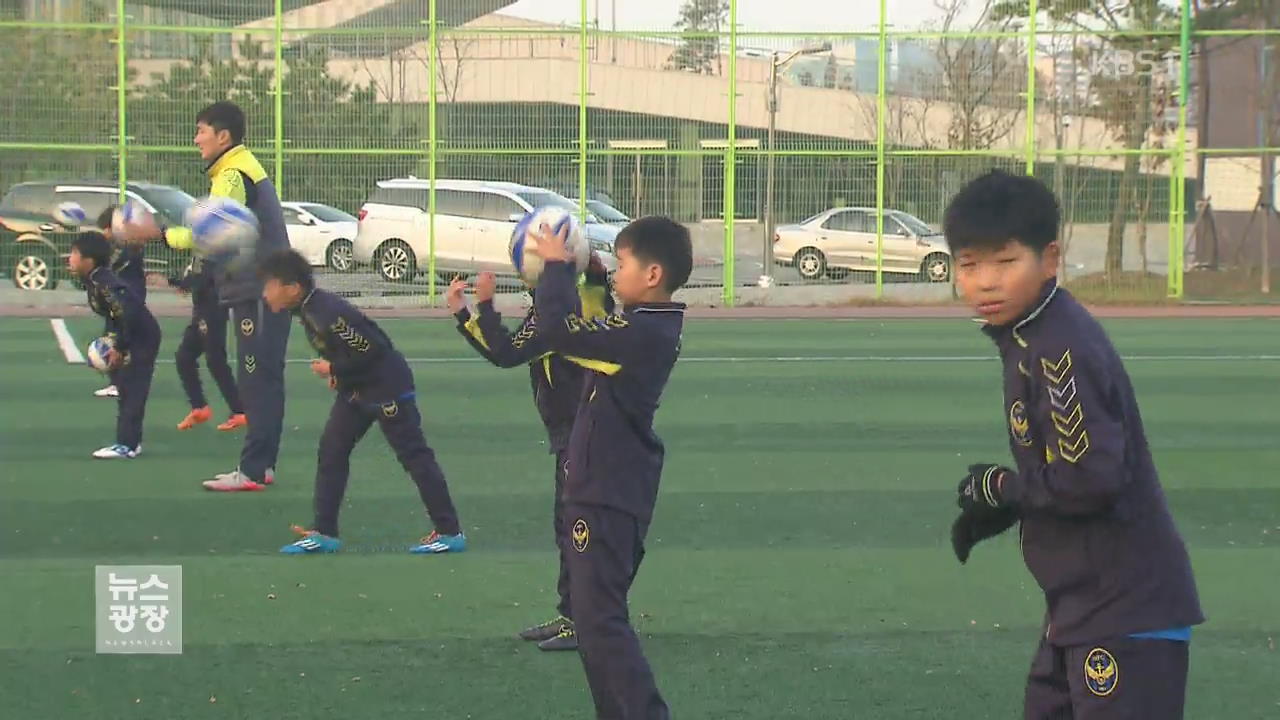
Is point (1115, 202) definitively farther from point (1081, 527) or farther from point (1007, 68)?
point (1081, 527)

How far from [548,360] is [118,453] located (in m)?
5.14

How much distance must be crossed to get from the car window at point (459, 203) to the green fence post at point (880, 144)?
20.1 feet

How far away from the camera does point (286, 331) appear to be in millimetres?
9406

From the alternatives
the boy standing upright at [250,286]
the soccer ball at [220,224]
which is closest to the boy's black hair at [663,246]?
the soccer ball at [220,224]

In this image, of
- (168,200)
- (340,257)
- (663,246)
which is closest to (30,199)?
(168,200)

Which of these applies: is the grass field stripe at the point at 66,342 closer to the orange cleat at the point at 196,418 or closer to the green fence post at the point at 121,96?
the green fence post at the point at 121,96

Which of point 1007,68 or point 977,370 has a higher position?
point 1007,68

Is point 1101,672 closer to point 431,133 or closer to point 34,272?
point 431,133

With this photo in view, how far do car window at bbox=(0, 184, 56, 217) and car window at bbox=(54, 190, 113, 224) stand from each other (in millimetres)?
216

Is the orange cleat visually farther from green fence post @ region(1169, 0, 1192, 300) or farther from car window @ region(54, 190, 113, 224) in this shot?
green fence post @ region(1169, 0, 1192, 300)

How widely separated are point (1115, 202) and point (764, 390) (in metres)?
14.2

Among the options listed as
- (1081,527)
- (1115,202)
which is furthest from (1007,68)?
(1081,527)

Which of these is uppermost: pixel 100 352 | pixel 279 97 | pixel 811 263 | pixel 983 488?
pixel 279 97

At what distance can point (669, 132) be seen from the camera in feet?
86.0
